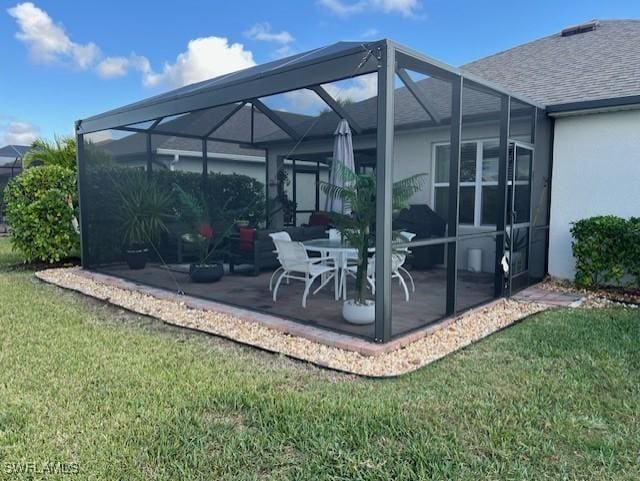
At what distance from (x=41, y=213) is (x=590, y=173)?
958 cm

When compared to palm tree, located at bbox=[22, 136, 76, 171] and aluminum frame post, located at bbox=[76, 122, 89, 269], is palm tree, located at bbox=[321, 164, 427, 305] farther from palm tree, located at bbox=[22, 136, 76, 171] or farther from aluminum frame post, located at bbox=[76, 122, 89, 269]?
palm tree, located at bbox=[22, 136, 76, 171]

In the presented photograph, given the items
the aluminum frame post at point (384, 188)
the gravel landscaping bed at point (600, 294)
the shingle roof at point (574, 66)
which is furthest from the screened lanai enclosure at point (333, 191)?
the shingle roof at point (574, 66)

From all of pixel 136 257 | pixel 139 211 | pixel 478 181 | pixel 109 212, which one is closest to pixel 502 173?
pixel 478 181

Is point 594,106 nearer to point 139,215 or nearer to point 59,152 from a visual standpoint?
point 139,215

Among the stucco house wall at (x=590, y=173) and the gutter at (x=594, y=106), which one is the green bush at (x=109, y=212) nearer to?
the stucco house wall at (x=590, y=173)

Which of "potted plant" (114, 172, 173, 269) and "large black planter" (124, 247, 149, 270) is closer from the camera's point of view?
"potted plant" (114, 172, 173, 269)

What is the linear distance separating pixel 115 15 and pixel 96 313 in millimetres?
10947

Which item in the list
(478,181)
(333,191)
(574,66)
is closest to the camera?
(333,191)

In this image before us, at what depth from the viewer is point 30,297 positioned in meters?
6.50

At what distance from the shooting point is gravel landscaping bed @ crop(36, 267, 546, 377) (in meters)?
3.97

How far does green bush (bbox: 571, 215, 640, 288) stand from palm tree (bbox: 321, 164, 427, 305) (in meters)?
3.53

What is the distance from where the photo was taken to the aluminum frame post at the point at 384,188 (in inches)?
157

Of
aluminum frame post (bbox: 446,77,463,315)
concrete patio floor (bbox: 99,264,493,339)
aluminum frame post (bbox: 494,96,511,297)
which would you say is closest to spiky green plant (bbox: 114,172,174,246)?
concrete patio floor (bbox: 99,264,493,339)

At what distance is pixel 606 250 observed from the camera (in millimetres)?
6504
